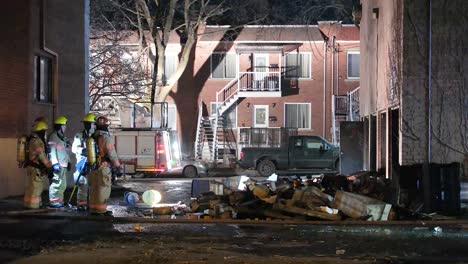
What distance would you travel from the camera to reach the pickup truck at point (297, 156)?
87.4 ft

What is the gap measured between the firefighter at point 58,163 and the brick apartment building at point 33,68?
7.12 feet

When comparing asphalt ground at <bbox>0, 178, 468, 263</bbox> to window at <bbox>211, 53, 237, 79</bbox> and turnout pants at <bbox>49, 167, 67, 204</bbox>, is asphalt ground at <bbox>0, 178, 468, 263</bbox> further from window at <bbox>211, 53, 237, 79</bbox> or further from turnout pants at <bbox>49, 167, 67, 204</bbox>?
window at <bbox>211, 53, 237, 79</bbox>

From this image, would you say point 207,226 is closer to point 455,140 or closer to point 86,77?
point 455,140

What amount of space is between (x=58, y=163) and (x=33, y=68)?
11.5ft

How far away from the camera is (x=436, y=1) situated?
42.7 feet

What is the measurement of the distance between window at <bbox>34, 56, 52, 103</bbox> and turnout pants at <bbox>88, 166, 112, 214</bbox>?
16.0ft

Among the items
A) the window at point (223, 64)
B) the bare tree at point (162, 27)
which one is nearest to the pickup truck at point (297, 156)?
the bare tree at point (162, 27)

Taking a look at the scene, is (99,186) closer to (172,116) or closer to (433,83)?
(433,83)

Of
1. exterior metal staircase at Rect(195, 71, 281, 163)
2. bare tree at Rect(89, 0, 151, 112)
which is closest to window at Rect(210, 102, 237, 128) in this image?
exterior metal staircase at Rect(195, 71, 281, 163)

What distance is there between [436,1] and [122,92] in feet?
54.5

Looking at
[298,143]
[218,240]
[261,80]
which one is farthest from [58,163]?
[261,80]

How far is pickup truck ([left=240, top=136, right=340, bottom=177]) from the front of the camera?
26625 millimetres

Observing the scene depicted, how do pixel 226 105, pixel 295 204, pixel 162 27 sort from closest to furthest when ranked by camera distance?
pixel 295 204
pixel 162 27
pixel 226 105

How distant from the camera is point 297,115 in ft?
118
